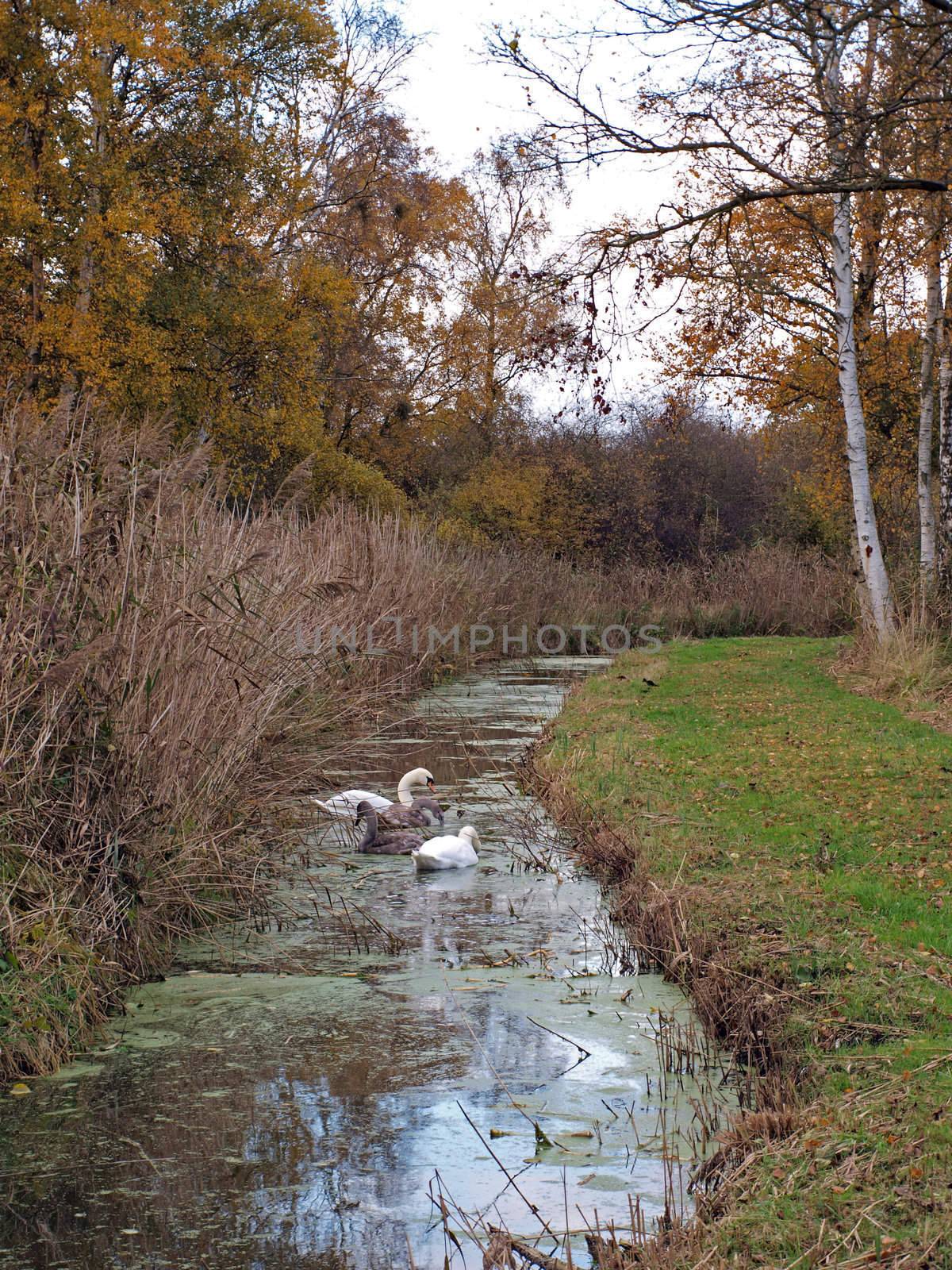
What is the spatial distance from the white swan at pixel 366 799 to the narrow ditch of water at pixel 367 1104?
182 centimetres

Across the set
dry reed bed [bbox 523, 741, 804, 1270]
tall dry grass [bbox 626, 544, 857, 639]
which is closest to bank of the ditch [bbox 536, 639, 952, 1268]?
dry reed bed [bbox 523, 741, 804, 1270]

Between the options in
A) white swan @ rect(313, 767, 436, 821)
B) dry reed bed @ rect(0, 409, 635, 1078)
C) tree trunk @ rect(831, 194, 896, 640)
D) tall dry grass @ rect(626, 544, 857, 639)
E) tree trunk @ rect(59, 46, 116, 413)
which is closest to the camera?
dry reed bed @ rect(0, 409, 635, 1078)

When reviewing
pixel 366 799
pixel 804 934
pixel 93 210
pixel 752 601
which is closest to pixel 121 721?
pixel 804 934

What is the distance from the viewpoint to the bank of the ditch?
3.23 meters

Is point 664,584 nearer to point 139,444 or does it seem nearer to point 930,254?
point 930,254

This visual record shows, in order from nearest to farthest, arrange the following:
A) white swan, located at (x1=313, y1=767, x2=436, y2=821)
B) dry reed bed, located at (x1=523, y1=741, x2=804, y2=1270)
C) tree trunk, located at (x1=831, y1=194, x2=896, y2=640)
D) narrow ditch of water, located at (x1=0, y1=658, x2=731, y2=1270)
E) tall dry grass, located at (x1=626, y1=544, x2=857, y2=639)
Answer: dry reed bed, located at (x1=523, y1=741, x2=804, y2=1270) < narrow ditch of water, located at (x1=0, y1=658, x2=731, y2=1270) < white swan, located at (x1=313, y1=767, x2=436, y2=821) < tree trunk, located at (x1=831, y1=194, x2=896, y2=640) < tall dry grass, located at (x1=626, y1=544, x2=857, y2=639)

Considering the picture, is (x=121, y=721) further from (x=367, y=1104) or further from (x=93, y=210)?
(x=93, y=210)

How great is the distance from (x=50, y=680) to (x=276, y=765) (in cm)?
239

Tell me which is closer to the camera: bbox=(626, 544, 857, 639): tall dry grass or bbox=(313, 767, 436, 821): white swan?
bbox=(313, 767, 436, 821): white swan

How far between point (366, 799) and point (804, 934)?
3720 millimetres

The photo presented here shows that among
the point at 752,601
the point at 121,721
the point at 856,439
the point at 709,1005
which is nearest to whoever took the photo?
the point at 709,1005

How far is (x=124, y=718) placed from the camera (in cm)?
541

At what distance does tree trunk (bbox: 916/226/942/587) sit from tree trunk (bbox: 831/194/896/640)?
0.53 metres

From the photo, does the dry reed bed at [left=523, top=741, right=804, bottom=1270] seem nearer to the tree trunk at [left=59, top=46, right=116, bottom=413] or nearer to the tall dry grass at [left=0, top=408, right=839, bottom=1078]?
the tall dry grass at [left=0, top=408, right=839, bottom=1078]
